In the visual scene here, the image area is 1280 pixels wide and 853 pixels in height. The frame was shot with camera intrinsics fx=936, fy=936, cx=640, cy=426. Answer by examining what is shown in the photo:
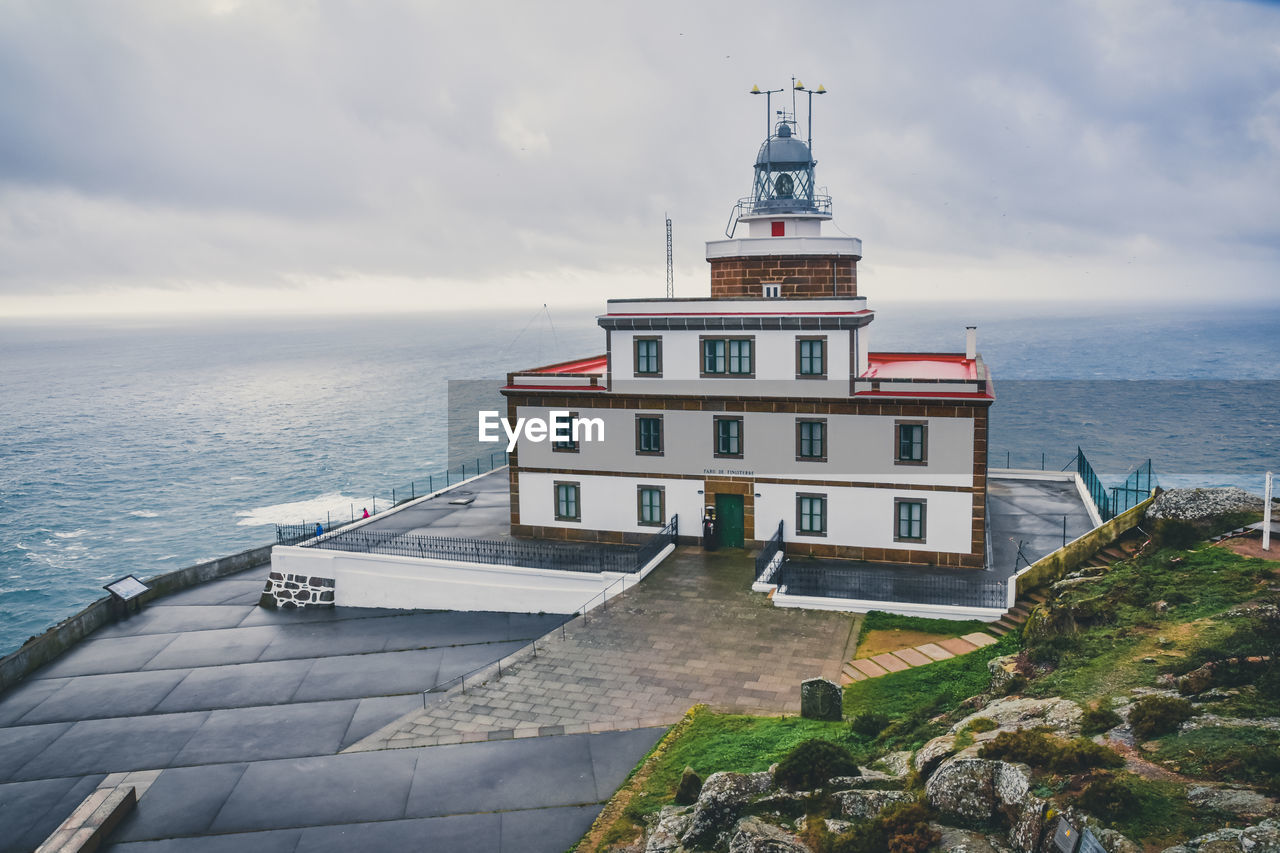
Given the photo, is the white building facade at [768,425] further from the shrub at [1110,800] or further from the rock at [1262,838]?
the rock at [1262,838]

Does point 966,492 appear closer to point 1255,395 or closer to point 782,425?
point 782,425

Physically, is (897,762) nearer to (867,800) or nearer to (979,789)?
(867,800)

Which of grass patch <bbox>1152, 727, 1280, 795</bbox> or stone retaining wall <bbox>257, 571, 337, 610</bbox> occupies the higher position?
grass patch <bbox>1152, 727, 1280, 795</bbox>

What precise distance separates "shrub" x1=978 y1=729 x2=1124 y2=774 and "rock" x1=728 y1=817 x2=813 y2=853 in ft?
8.89

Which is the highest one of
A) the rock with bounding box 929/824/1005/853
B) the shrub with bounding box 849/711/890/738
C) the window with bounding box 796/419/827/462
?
the window with bounding box 796/419/827/462

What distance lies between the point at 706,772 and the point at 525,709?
20.0ft

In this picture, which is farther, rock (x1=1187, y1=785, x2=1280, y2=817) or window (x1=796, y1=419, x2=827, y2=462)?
window (x1=796, y1=419, x2=827, y2=462)

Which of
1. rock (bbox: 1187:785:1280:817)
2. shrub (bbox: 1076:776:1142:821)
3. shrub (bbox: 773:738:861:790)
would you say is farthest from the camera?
shrub (bbox: 773:738:861:790)

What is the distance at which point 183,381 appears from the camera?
177m

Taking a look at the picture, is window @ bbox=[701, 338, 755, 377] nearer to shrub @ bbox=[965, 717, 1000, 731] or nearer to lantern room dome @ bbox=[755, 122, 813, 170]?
lantern room dome @ bbox=[755, 122, 813, 170]

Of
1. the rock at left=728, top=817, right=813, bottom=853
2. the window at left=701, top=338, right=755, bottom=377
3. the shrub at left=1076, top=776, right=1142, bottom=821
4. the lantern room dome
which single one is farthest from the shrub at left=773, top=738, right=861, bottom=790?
the lantern room dome

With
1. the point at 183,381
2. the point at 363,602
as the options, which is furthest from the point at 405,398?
the point at 363,602

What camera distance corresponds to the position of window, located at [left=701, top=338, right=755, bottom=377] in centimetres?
2998

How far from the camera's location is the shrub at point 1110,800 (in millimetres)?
10325
